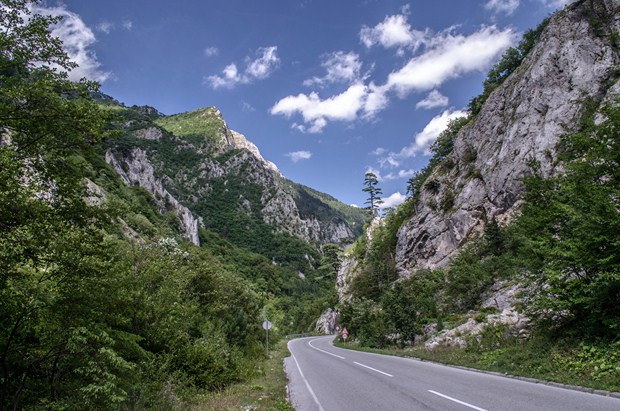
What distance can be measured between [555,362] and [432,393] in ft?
14.4

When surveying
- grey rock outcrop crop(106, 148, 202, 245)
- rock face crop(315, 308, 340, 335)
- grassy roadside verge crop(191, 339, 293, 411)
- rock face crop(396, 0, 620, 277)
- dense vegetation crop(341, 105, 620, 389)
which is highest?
grey rock outcrop crop(106, 148, 202, 245)

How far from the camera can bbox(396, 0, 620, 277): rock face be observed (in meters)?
30.4

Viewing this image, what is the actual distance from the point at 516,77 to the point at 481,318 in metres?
31.7

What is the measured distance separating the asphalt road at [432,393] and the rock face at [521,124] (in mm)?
20598

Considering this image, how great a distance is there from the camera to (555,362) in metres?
10.7

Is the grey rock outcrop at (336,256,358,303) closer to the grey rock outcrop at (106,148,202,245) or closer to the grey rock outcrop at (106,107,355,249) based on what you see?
the grey rock outcrop at (106,148,202,245)

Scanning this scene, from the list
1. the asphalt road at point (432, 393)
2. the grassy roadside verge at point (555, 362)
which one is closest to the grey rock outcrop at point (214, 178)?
the grassy roadside verge at point (555, 362)

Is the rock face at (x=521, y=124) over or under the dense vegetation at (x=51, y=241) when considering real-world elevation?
over

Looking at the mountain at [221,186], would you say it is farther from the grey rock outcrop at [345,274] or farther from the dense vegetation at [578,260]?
the dense vegetation at [578,260]

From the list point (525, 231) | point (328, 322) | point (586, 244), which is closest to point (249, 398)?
point (586, 244)

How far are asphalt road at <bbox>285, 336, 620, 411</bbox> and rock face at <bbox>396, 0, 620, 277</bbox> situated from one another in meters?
20.6

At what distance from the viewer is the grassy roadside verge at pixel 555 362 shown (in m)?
8.77

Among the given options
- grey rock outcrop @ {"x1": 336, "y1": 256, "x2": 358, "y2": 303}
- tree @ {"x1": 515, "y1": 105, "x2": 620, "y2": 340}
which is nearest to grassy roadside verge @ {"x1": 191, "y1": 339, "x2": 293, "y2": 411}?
tree @ {"x1": 515, "y1": 105, "x2": 620, "y2": 340}

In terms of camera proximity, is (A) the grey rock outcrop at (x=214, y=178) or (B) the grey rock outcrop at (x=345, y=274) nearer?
(B) the grey rock outcrop at (x=345, y=274)
